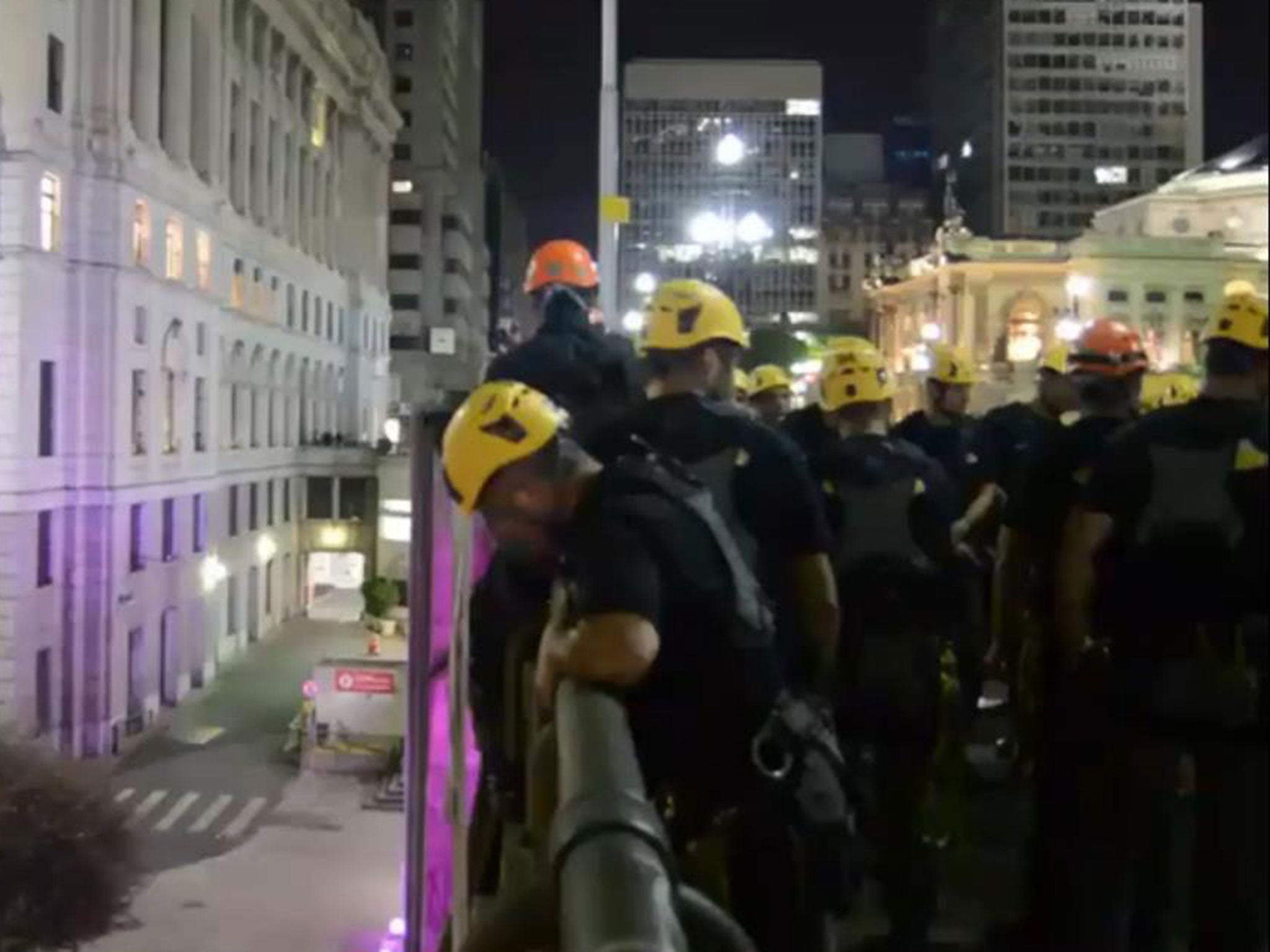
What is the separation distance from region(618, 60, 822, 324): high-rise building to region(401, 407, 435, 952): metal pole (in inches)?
520

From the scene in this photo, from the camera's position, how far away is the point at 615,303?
16953 millimetres

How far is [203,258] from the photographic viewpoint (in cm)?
4669

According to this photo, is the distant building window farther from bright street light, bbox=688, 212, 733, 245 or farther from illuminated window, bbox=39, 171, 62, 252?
bright street light, bbox=688, 212, 733, 245

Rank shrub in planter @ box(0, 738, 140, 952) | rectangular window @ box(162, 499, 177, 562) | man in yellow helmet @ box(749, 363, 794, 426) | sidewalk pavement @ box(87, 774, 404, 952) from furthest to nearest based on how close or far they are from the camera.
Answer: rectangular window @ box(162, 499, 177, 562) < sidewalk pavement @ box(87, 774, 404, 952) < shrub in planter @ box(0, 738, 140, 952) < man in yellow helmet @ box(749, 363, 794, 426)

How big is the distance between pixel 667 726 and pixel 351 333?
70264 mm

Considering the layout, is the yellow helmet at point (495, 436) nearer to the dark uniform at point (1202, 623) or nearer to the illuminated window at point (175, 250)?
the dark uniform at point (1202, 623)

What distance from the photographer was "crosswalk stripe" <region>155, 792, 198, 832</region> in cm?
3362

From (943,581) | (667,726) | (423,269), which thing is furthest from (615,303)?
(423,269)

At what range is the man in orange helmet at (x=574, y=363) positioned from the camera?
614cm

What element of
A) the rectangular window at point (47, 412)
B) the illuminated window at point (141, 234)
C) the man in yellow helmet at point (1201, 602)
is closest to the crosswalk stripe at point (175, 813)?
the rectangular window at point (47, 412)

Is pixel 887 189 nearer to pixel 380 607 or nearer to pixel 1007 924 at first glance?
pixel 380 607

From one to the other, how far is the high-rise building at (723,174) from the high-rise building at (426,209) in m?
34.0

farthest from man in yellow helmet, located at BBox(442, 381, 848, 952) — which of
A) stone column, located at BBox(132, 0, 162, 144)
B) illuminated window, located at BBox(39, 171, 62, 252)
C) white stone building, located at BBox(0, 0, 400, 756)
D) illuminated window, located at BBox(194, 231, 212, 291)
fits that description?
illuminated window, located at BBox(194, 231, 212, 291)

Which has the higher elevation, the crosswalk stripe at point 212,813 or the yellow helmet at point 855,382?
the yellow helmet at point 855,382
